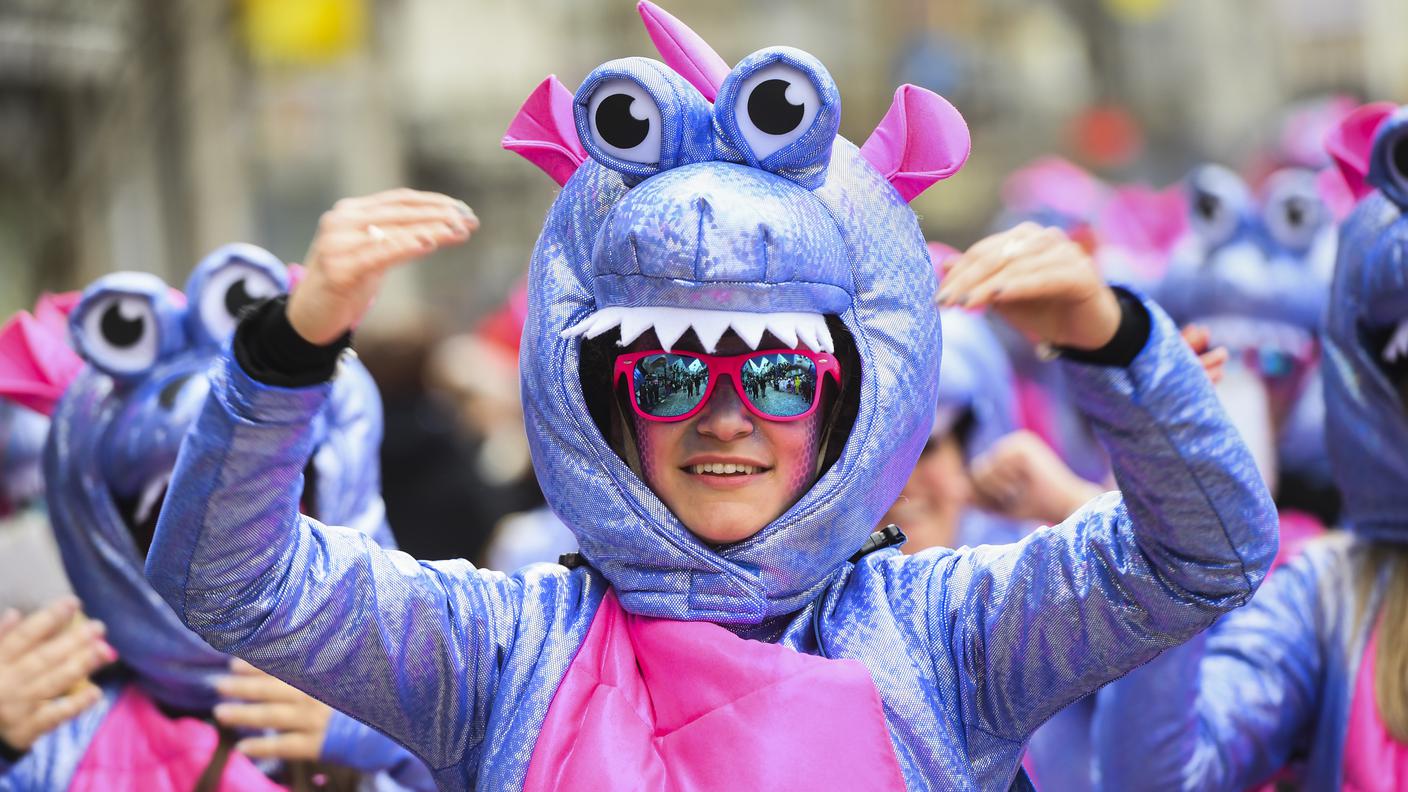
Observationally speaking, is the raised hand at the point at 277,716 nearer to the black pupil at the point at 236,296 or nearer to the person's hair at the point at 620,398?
the black pupil at the point at 236,296

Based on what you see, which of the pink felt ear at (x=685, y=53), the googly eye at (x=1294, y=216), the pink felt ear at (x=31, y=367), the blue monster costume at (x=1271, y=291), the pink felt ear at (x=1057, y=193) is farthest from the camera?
the pink felt ear at (x=1057, y=193)

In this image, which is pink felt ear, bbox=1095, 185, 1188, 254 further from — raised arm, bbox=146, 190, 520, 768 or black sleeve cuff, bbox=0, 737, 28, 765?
raised arm, bbox=146, 190, 520, 768

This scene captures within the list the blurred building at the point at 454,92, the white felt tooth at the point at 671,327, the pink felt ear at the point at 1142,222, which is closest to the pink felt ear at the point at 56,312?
the white felt tooth at the point at 671,327

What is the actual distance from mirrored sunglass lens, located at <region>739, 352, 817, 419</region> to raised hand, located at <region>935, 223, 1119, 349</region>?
206 millimetres

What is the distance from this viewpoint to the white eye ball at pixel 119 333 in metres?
3.03

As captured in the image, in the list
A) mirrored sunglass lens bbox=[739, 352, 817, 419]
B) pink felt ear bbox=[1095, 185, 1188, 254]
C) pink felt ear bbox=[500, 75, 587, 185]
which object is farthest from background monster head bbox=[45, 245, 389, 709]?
pink felt ear bbox=[1095, 185, 1188, 254]

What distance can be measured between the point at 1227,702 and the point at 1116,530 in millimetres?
859

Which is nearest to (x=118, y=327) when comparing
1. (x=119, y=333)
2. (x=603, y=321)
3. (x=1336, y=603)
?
(x=119, y=333)

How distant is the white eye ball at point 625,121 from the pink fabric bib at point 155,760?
1.38 m

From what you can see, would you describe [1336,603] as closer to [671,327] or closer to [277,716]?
[671,327]

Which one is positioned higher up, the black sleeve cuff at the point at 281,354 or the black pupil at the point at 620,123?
the black pupil at the point at 620,123

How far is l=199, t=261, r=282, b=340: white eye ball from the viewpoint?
10.0ft

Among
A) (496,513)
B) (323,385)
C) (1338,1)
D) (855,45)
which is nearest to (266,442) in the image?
(323,385)

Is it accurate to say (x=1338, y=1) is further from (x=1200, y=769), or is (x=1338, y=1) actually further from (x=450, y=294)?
(x=1200, y=769)
